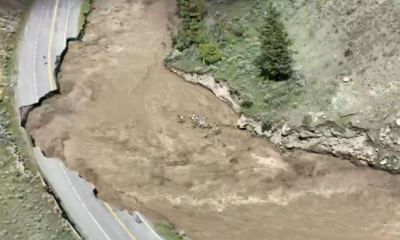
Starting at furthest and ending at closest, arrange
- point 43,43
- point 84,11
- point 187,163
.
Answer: point 84,11 → point 43,43 → point 187,163

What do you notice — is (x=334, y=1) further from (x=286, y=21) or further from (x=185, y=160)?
(x=185, y=160)

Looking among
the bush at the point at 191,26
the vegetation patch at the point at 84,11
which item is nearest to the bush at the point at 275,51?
the bush at the point at 191,26

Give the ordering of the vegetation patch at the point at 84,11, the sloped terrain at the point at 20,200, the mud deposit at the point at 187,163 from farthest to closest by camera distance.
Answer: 1. the vegetation patch at the point at 84,11
2. the mud deposit at the point at 187,163
3. the sloped terrain at the point at 20,200

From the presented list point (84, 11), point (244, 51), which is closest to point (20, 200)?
point (244, 51)

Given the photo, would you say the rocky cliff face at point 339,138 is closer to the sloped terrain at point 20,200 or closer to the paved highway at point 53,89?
the paved highway at point 53,89

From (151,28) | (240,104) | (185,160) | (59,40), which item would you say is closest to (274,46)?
(240,104)

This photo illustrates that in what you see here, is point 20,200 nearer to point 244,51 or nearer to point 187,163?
point 187,163

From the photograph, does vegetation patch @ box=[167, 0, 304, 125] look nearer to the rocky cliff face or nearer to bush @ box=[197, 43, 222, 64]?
bush @ box=[197, 43, 222, 64]
